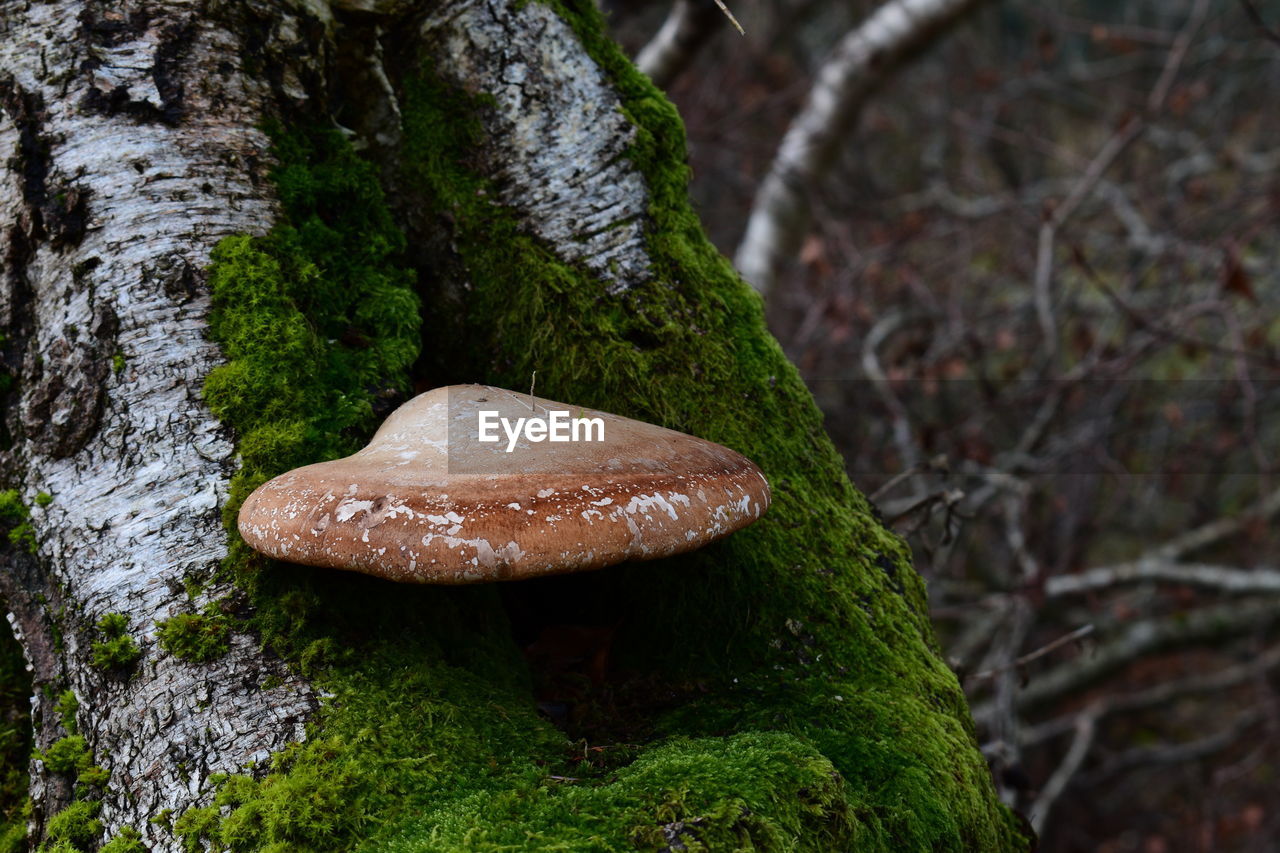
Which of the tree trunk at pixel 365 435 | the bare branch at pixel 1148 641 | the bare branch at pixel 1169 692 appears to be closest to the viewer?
the tree trunk at pixel 365 435

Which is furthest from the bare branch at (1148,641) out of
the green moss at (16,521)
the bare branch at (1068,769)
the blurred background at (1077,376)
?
the green moss at (16,521)

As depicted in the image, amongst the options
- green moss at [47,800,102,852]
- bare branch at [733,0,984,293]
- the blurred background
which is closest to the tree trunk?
green moss at [47,800,102,852]

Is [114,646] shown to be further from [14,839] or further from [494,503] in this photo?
[494,503]

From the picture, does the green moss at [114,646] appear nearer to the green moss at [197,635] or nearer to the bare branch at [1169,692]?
the green moss at [197,635]

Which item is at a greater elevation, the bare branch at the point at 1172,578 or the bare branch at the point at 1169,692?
the bare branch at the point at 1172,578

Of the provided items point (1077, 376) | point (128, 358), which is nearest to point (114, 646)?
point (128, 358)

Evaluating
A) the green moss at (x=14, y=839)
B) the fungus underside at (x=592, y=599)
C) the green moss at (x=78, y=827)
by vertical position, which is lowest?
the green moss at (x=14, y=839)

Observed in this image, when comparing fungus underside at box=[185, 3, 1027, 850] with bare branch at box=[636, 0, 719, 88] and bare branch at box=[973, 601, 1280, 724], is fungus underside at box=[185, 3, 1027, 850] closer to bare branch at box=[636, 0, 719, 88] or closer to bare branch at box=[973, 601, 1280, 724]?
bare branch at box=[636, 0, 719, 88]
